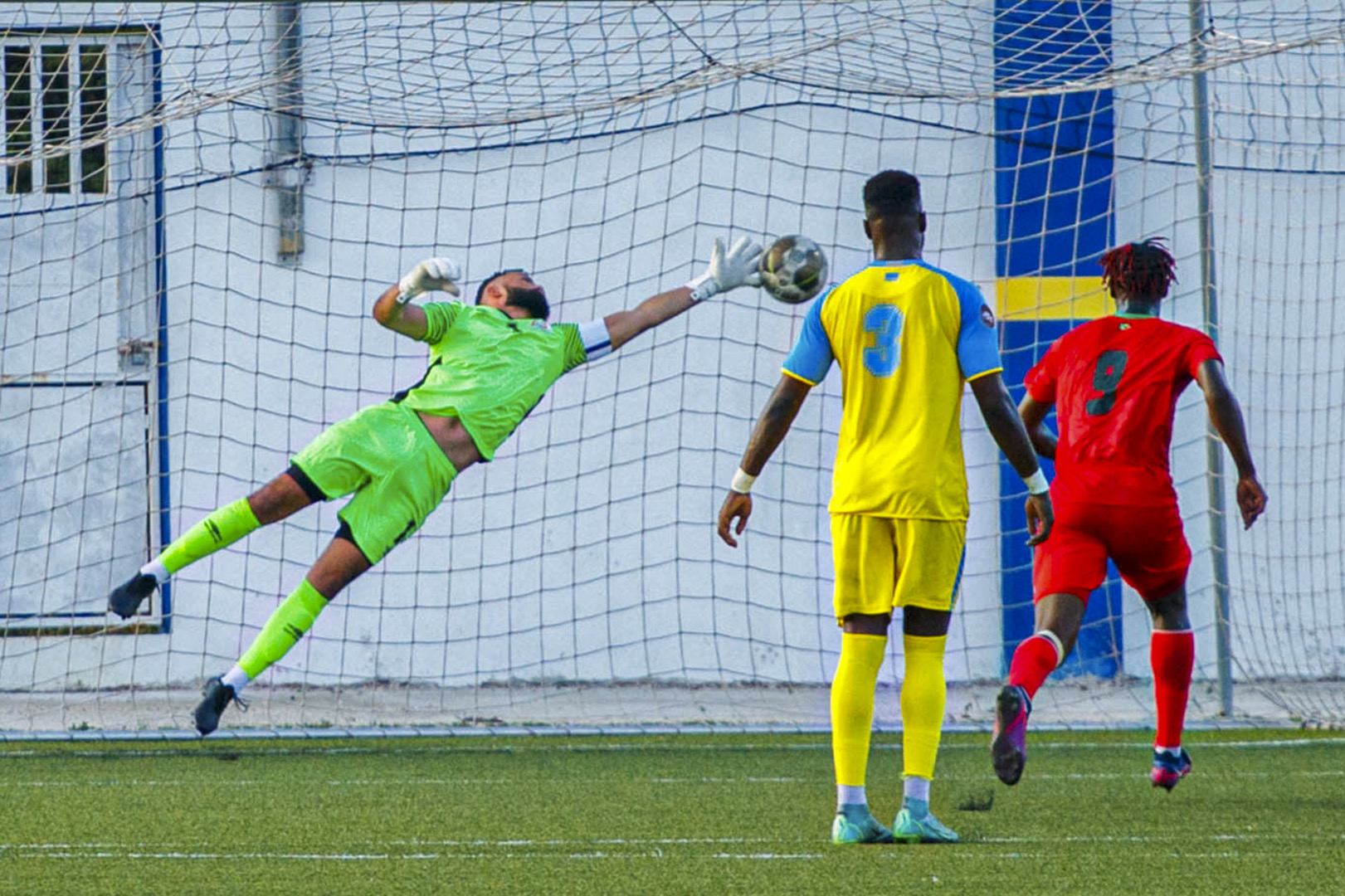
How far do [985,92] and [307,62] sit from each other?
2.79 metres

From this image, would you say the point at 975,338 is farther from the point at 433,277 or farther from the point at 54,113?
the point at 54,113

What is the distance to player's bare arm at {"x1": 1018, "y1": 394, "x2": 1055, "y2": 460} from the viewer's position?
534 centimetres

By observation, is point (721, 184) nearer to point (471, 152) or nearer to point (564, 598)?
point (471, 152)

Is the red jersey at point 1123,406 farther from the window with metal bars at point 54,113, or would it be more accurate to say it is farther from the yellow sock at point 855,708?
the window with metal bars at point 54,113

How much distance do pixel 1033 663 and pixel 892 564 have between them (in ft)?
2.06

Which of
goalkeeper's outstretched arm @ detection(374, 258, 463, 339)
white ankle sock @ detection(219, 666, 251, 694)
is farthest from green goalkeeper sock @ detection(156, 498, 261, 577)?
goalkeeper's outstretched arm @ detection(374, 258, 463, 339)

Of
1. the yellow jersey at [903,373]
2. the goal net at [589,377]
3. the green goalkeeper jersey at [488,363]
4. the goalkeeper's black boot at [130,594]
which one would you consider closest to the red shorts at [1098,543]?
the yellow jersey at [903,373]

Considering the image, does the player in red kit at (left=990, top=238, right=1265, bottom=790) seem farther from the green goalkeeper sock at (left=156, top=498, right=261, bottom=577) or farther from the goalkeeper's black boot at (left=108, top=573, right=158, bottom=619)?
the goalkeeper's black boot at (left=108, top=573, right=158, bottom=619)

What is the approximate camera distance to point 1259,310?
916 cm

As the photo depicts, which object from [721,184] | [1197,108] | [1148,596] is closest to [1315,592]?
[1197,108]

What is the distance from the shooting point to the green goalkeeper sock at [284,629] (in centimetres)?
643

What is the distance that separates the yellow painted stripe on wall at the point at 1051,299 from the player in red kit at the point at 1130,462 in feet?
10.9

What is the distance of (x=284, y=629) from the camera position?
6.51 m

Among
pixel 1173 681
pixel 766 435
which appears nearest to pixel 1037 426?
pixel 1173 681
